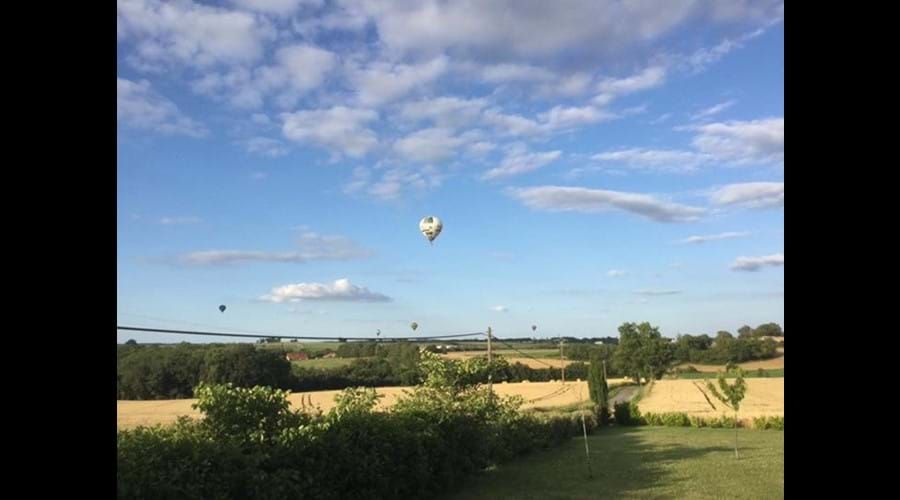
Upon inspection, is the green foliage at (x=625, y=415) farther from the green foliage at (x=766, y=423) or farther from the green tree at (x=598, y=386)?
the green foliage at (x=766, y=423)

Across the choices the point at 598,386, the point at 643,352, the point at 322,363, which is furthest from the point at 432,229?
the point at 643,352

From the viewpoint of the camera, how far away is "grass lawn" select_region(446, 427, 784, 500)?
9922mm

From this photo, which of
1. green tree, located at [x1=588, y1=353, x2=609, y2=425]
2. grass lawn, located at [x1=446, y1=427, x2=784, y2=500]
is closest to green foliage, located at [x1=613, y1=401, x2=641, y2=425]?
green tree, located at [x1=588, y1=353, x2=609, y2=425]

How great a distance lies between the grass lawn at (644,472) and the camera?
9922 millimetres

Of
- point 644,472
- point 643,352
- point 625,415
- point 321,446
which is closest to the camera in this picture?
point 321,446

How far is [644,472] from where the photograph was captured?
39.7 ft

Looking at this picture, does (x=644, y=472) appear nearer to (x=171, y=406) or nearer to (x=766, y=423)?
(x=171, y=406)

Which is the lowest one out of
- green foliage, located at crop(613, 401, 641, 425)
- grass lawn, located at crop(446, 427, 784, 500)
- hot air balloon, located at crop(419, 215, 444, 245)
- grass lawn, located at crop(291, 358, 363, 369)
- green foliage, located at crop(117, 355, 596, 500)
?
green foliage, located at crop(613, 401, 641, 425)

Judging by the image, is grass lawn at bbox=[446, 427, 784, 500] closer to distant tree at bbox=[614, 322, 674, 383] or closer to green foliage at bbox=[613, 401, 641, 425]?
green foliage at bbox=[613, 401, 641, 425]

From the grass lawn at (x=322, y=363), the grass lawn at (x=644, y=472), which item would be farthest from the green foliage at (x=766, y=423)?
the grass lawn at (x=322, y=363)

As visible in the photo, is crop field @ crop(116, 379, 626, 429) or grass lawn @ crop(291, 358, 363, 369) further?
grass lawn @ crop(291, 358, 363, 369)

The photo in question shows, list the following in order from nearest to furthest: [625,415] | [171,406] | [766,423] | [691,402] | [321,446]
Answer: [171,406]
[321,446]
[766,423]
[625,415]
[691,402]
